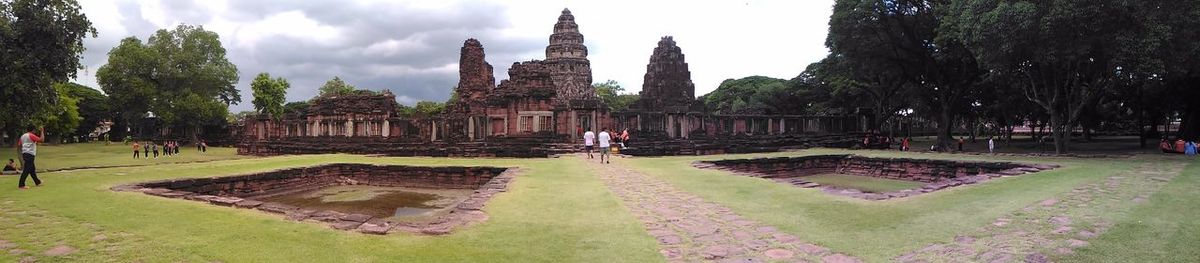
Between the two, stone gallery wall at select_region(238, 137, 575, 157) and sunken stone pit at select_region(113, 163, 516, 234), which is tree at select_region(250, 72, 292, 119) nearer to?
stone gallery wall at select_region(238, 137, 575, 157)

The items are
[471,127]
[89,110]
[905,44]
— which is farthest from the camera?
[89,110]

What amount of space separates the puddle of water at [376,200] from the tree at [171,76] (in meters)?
38.2

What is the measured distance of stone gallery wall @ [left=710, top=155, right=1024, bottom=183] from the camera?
17.3m

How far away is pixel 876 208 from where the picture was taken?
7965 mm

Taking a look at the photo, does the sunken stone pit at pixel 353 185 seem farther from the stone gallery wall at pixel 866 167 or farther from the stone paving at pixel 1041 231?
the stone gallery wall at pixel 866 167

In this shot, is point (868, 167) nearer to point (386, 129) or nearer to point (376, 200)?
point (376, 200)

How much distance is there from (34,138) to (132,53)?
140ft

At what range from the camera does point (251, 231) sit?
20.7 ft

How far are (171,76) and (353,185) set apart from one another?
39.8m

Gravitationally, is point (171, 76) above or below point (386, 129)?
above

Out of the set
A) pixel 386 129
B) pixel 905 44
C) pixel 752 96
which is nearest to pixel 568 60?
pixel 752 96

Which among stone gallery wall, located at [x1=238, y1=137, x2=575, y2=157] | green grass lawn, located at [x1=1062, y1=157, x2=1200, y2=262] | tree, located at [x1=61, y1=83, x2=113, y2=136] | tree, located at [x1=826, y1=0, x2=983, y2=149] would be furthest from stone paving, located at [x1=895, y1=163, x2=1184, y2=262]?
tree, located at [x1=61, y1=83, x2=113, y2=136]

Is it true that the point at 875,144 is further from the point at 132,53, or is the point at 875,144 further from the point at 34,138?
the point at 132,53

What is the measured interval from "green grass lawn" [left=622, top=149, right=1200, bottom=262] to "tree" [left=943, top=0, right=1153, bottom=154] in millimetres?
5937
